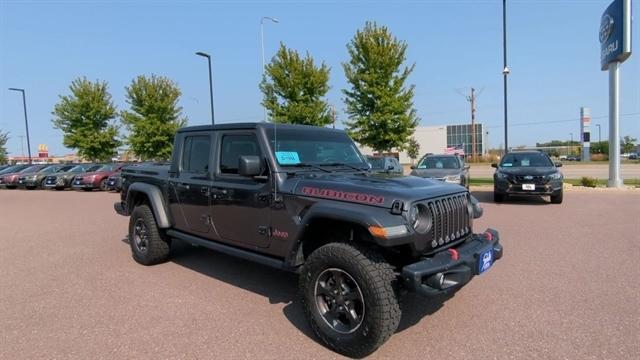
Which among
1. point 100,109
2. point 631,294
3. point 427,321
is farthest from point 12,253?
point 100,109

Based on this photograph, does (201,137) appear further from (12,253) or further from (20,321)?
(12,253)

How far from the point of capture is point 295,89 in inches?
880

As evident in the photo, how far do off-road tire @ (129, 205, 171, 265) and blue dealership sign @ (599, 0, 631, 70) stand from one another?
17301 millimetres

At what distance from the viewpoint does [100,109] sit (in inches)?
1196

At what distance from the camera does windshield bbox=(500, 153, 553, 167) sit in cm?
1262

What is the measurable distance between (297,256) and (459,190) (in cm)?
169

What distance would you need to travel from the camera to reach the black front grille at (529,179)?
37.4 ft

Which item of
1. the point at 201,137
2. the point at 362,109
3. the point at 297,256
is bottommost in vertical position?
the point at 297,256

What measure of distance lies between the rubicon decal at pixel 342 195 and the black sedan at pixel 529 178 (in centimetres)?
973

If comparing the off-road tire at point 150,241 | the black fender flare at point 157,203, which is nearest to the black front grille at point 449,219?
the black fender flare at point 157,203

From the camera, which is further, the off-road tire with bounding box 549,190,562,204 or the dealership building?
the dealership building

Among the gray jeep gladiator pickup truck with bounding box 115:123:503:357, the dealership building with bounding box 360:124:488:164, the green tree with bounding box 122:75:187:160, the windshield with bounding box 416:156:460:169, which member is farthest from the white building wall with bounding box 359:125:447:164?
the gray jeep gladiator pickup truck with bounding box 115:123:503:357

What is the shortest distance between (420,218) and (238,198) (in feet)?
6.37

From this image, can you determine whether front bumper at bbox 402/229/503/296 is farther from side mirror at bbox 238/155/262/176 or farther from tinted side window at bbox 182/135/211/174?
tinted side window at bbox 182/135/211/174
